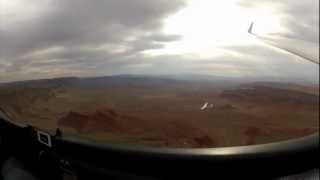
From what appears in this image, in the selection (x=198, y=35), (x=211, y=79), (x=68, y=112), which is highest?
(x=198, y=35)

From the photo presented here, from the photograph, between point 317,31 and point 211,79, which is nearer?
point 317,31

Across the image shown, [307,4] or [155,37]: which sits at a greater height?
[307,4]

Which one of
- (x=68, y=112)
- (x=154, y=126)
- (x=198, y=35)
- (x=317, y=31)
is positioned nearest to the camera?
(x=317, y=31)

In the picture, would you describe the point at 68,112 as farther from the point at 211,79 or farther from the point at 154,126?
the point at 211,79

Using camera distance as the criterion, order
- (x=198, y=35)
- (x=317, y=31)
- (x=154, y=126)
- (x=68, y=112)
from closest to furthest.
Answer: (x=317, y=31) < (x=198, y=35) < (x=154, y=126) < (x=68, y=112)

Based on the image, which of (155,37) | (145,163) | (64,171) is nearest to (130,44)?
(155,37)

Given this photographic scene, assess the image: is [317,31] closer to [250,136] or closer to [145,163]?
[250,136]
